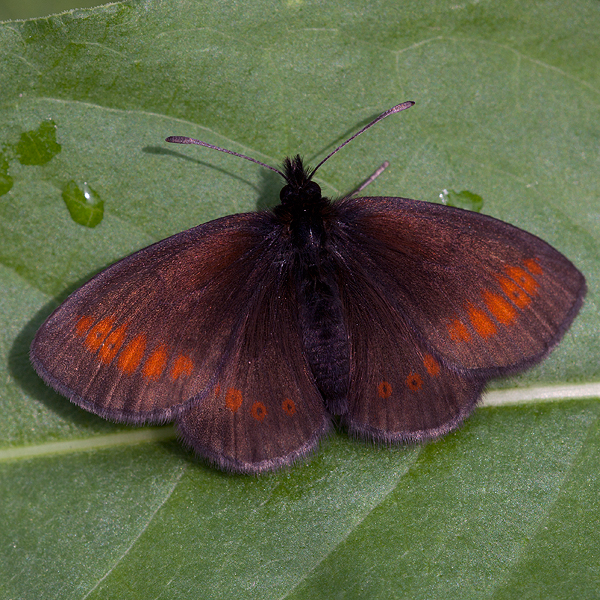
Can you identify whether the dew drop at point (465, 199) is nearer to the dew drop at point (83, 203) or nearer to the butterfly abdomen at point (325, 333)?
the butterfly abdomen at point (325, 333)

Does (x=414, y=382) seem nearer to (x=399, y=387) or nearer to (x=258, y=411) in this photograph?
(x=399, y=387)

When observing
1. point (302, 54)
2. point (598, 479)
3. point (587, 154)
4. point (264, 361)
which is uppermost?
point (302, 54)

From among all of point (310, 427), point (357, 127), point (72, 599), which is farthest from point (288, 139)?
point (72, 599)

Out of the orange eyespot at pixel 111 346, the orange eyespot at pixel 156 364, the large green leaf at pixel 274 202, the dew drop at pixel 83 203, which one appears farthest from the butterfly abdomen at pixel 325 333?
the dew drop at pixel 83 203

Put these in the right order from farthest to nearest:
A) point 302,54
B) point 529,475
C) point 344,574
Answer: point 302,54 < point 529,475 < point 344,574

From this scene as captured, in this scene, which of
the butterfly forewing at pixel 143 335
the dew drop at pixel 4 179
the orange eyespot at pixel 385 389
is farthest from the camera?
the dew drop at pixel 4 179

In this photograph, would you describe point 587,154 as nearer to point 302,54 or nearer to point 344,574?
point 302,54
